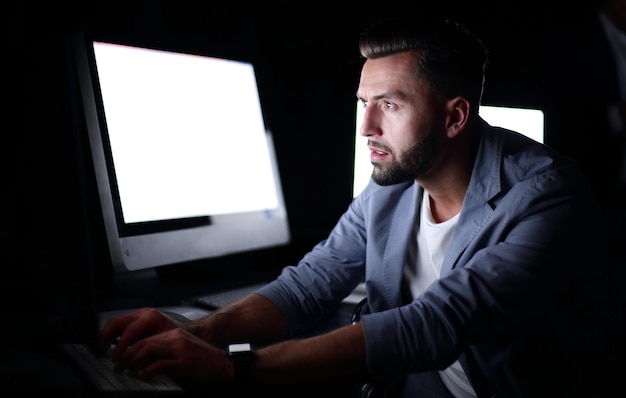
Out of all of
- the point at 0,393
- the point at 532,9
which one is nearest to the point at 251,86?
the point at 0,393

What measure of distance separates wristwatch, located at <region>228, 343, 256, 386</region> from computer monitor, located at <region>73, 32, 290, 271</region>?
0.40 m

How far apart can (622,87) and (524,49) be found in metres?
0.36

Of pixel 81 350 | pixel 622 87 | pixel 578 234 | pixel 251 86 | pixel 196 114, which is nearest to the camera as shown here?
pixel 81 350

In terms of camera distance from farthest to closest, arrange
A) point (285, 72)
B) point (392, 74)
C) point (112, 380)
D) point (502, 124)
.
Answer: point (285, 72) < point (502, 124) < point (392, 74) < point (112, 380)

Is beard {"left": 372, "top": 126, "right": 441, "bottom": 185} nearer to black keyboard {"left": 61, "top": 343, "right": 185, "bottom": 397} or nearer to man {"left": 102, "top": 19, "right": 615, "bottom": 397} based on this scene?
man {"left": 102, "top": 19, "right": 615, "bottom": 397}

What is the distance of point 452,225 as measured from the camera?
1.18 meters

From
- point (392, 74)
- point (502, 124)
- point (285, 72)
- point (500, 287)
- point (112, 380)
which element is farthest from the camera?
point (285, 72)

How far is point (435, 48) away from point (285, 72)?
0.70 meters

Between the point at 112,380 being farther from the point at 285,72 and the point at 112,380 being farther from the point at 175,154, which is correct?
the point at 285,72

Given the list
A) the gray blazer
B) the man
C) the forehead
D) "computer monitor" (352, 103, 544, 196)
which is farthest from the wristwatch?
"computer monitor" (352, 103, 544, 196)

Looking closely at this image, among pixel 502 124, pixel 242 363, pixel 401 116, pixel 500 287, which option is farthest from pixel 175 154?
pixel 502 124

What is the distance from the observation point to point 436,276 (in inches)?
47.5

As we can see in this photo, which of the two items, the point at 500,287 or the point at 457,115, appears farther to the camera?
the point at 457,115

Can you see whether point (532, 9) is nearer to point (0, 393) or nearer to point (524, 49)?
point (524, 49)
